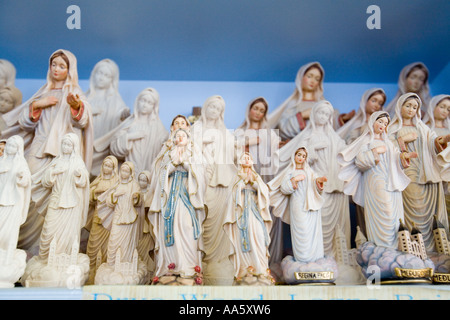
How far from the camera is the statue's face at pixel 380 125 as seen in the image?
17.7ft

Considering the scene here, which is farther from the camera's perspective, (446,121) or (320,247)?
(446,121)

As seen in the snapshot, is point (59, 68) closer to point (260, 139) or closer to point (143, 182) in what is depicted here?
point (143, 182)

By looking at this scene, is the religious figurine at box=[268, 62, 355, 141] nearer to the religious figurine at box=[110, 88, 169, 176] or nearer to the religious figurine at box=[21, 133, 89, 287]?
the religious figurine at box=[110, 88, 169, 176]

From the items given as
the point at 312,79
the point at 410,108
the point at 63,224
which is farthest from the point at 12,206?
the point at 410,108

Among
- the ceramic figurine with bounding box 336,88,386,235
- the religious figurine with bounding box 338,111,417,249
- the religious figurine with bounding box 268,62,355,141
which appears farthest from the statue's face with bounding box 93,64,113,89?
the religious figurine with bounding box 338,111,417,249

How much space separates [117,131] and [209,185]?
154 centimetres

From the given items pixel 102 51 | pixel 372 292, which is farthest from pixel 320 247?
pixel 102 51

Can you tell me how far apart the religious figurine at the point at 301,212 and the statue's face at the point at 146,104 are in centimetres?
201

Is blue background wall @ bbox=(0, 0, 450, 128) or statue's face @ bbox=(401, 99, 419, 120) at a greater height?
blue background wall @ bbox=(0, 0, 450, 128)

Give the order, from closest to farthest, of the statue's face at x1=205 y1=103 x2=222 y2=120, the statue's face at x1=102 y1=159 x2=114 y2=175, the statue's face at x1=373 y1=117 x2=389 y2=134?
the statue's face at x1=373 y1=117 x2=389 y2=134 < the statue's face at x1=102 y1=159 x2=114 y2=175 < the statue's face at x1=205 y1=103 x2=222 y2=120

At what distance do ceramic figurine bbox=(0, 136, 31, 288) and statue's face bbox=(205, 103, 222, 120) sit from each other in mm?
2112

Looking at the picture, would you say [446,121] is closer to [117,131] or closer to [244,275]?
[244,275]

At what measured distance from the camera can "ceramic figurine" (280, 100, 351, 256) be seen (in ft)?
18.5

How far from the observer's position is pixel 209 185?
18.3 ft
